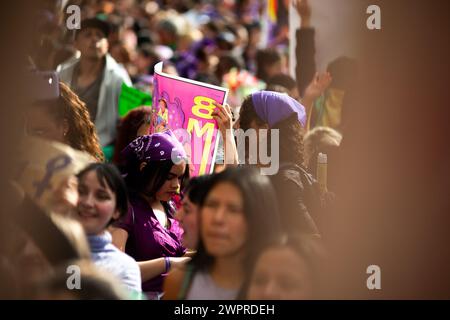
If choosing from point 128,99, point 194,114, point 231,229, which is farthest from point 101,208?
point 128,99

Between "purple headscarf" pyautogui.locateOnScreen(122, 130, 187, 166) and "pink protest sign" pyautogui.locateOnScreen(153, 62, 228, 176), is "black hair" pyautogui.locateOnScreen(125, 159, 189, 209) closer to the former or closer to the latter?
"purple headscarf" pyautogui.locateOnScreen(122, 130, 187, 166)

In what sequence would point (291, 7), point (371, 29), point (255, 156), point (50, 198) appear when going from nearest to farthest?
point (50, 198)
point (371, 29)
point (255, 156)
point (291, 7)

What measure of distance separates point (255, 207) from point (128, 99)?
4556mm

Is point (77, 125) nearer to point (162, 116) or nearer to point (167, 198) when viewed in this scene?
point (162, 116)

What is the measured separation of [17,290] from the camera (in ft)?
11.8

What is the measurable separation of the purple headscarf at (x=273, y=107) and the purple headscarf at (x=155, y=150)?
0.49 metres

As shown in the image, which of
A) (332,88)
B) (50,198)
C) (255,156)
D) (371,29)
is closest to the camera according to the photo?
(50,198)

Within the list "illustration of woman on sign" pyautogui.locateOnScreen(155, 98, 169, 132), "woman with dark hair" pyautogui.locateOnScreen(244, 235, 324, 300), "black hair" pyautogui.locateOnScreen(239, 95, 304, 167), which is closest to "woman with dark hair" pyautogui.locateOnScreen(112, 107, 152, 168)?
"illustration of woman on sign" pyautogui.locateOnScreen(155, 98, 169, 132)

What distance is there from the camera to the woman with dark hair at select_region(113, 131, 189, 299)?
4.99 m

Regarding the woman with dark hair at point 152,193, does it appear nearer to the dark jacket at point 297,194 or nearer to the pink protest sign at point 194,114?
the pink protest sign at point 194,114
